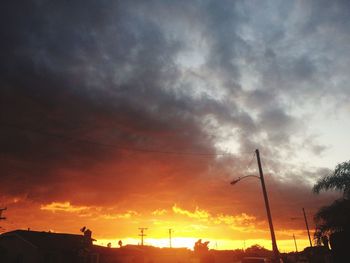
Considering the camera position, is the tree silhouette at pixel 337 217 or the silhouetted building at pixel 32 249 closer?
the tree silhouette at pixel 337 217

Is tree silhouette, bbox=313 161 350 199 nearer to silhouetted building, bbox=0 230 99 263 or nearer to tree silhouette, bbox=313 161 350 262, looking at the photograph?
tree silhouette, bbox=313 161 350 262

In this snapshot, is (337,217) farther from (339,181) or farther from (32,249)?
(32,249)

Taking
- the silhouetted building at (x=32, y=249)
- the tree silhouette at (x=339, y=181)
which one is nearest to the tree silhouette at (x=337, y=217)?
the tree silhouette at (x=339, y=181)

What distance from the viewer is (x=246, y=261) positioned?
4119cm

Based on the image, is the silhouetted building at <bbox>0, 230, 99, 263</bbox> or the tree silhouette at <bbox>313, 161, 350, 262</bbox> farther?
the silhouetted building at <bbox>0, 230, 99, 263</bbox>

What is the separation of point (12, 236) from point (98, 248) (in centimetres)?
1291

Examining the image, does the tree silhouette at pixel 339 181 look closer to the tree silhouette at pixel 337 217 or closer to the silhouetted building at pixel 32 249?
the tree silhouette at pixel 337 217

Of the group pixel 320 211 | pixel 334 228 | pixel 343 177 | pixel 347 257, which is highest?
pixel 343 177

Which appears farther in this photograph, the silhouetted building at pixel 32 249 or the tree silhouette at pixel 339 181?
the silhouetted building at pixel 32 249

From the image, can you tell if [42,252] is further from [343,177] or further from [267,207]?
[343,177]

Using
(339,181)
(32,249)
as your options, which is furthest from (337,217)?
(32,249)

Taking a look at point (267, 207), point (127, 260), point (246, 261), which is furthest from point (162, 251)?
point (267, 207)

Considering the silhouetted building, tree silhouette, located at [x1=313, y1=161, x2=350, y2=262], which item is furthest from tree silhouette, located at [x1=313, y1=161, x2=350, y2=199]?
the silhouetted building

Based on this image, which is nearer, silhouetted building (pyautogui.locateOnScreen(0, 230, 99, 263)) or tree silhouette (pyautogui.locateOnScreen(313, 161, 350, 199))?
tree silhouette (pyautogui.locateOnScreen(313, 161, 350, 199))
